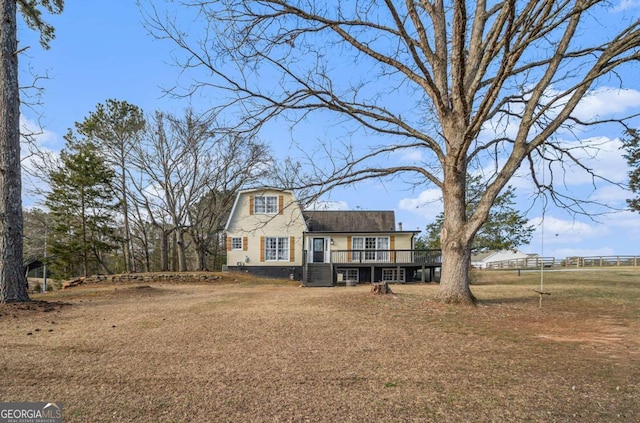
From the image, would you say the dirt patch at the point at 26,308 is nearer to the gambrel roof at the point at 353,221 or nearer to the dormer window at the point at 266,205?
the dormer window at the point at 266,205

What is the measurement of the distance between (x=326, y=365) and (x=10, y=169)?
9.88 m

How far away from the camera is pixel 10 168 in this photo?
33.1 feet

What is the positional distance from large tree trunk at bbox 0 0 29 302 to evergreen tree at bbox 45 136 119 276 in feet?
41.5

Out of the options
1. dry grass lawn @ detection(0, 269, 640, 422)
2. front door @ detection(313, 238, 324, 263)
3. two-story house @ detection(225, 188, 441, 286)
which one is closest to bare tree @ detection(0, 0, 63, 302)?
dry grass lawn @ detection(0, 269, 640, 422)

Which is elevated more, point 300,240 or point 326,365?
point 300,240

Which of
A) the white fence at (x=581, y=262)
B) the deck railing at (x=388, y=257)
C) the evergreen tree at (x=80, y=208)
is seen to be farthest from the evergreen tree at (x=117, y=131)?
the white fence at (x=581, y=262)

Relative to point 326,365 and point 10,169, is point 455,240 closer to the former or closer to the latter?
point 326,365

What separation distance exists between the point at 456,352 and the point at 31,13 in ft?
50.6

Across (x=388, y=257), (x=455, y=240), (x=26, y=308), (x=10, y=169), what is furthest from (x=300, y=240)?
(x=26, y=308)

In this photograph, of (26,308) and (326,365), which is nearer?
(326,365)

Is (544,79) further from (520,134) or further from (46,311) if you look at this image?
(46,311)

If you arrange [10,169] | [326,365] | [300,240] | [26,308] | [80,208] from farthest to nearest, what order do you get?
[300,240], [80,208], [10,169], [26,308], [326,365]

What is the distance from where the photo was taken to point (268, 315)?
8.34 meters

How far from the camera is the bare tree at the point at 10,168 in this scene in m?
9.85
